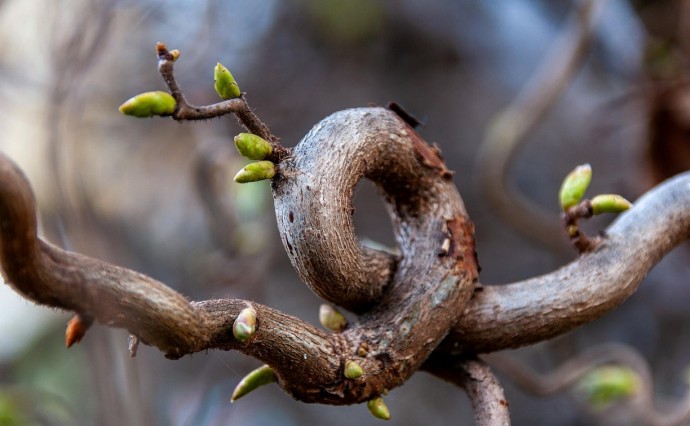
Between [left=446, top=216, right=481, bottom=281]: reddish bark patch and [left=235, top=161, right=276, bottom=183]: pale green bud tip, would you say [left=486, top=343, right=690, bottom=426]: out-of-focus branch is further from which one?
[left=235, top=161, right=276, bottom=183]: pale green bud tip

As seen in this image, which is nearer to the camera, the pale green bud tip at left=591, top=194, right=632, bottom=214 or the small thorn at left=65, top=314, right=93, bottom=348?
the small thorn at left=65, top=314, right=93, bottom=348

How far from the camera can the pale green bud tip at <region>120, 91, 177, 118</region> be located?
1.15 feet

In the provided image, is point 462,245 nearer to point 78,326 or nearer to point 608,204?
point 608,204

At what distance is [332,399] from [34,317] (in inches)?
76.5

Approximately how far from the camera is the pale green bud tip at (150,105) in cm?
35

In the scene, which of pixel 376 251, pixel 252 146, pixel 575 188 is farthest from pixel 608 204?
pixel 252 146

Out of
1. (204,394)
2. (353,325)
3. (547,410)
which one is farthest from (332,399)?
(547,410)

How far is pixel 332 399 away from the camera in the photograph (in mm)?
471

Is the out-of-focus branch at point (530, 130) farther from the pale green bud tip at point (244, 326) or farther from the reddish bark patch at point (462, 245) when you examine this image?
the pale green bud tip at point (244, 326)

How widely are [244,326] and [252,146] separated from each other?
110 millimetres

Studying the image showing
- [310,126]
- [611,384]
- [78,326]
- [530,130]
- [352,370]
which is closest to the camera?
[78,326]

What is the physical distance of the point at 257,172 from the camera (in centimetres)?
43

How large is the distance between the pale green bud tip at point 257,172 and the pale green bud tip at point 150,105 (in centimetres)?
6

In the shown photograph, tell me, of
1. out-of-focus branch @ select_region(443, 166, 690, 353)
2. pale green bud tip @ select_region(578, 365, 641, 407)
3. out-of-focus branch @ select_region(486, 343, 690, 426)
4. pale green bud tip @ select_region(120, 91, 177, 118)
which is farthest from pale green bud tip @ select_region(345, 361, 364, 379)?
pale green bud tip @ select_region(578, 365, 641, 407)
